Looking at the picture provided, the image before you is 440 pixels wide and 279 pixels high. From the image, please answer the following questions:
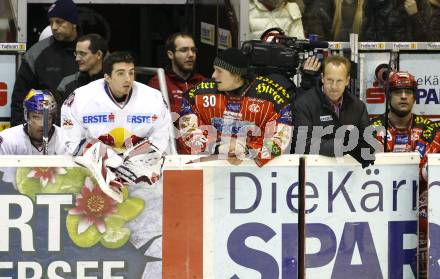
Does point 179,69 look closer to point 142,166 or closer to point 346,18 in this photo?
point 346,18

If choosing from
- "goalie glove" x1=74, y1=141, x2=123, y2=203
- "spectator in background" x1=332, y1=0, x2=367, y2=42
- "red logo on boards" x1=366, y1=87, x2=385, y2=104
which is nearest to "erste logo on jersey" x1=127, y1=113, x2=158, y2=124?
"goalie glove" x1=74, y1=141, x2=123, y2=203

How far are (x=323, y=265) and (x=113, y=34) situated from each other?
6.17 meters

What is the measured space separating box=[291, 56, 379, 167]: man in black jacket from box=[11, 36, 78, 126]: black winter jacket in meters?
2.29

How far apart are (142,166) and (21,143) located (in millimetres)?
1387

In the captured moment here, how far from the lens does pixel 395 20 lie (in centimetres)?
1171

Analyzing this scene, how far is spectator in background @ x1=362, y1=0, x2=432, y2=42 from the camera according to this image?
460 inches

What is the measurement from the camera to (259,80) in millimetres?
9680

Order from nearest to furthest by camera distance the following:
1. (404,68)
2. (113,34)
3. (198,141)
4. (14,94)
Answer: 1. (198,141)
2. (14,94)
3. (404,68)
4. (113,34)

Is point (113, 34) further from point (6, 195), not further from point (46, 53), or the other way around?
point (6, 195)

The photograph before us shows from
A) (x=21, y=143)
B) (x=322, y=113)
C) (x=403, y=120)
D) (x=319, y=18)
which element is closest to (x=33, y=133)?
(x=21, y=143)

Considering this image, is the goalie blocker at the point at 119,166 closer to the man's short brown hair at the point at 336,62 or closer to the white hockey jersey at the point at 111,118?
the white hockey jersey at the point at 111,118

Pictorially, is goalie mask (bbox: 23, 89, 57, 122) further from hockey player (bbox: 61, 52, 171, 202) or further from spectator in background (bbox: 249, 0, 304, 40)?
spectator in background (bbox: 249, 0, 304, 40)

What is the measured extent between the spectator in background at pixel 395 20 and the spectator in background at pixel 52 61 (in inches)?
106

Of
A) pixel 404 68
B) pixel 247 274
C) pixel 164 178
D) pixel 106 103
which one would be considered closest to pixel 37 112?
pixel 106 103
